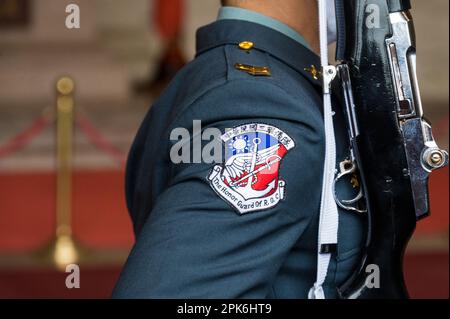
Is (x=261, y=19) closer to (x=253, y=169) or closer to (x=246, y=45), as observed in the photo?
(x=246, y=45)

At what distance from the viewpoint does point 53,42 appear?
37.6ft

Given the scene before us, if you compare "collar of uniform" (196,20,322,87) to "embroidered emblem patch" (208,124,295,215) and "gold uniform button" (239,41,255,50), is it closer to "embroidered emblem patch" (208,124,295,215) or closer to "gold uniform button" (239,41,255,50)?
"gold uniform button" (239,41,255,50)

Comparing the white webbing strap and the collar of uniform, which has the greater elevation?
the collar of uniform

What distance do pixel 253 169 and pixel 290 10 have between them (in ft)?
1.24

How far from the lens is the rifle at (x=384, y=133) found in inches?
70.0

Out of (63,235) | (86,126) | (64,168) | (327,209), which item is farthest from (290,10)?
(86,126)

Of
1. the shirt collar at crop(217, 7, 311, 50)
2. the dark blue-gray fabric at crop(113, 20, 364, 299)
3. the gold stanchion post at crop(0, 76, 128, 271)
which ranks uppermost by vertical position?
the gold stanchion post at crop(0, 76, 128, 271)

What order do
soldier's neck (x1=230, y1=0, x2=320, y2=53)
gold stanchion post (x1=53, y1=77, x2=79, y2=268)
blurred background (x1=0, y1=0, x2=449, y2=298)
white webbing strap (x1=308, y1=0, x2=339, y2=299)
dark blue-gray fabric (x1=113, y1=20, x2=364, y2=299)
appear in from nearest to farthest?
dark blue-gray fabric (x1=113, y1=20, x2=364, y2=299) < white webbing strap (x1=308, y1=0, x2=339, y2=299) < soldier's neck (x1=230, y1=0, x2=320, y2=53) < blurred background (x1=0, y1=0, x2=449, y2=298) < gold stanchion post (x1=53, y1=77, x2=79, y2=268)

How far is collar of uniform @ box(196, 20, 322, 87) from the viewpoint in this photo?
1876mm

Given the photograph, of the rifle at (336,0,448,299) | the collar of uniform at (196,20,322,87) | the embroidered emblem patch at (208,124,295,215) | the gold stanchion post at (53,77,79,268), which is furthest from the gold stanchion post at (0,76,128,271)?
the embroidered emblem patch at (208,124,295,215)

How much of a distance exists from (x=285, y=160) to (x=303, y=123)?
0.29ft

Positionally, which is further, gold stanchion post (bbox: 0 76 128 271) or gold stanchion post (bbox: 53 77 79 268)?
gold stanchion post (bbox: 53 77 79 268)

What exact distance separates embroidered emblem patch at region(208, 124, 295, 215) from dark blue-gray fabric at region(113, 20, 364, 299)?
1cm
